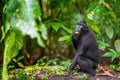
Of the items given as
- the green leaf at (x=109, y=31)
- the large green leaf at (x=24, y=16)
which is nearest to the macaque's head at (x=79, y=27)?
the green leaf at (x=109, y=31)

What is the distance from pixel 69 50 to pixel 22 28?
7.20 metres

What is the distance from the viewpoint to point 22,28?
2.29 m

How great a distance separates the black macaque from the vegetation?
0.19 m

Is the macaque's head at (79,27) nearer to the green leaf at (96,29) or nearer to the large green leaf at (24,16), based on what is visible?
the green leaf at (96,29)

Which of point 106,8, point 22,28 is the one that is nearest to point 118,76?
point 106,8

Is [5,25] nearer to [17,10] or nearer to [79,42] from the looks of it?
[17,10]

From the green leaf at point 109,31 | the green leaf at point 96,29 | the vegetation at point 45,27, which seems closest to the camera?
the vegetation at point 45,27

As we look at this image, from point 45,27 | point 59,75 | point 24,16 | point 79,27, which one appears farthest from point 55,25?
point 24,16

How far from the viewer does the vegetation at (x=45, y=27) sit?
2.38m

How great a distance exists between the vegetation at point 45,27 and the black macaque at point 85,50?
193 millimetres

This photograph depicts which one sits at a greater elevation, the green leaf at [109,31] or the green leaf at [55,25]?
the green leaf at [55,25]

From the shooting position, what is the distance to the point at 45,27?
260cm

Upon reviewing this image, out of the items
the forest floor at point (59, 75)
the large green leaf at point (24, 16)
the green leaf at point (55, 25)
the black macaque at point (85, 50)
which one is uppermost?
the large green leaf at point (24, 16)

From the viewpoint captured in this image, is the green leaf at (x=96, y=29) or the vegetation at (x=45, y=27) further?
the green leaf at (x=96, y=29)
